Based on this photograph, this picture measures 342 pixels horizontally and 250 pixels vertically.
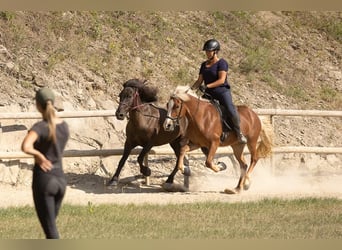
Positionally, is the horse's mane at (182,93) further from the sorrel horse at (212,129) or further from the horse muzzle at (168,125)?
the horse muzzle at (168,125)

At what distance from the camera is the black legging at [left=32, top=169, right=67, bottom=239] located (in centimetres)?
759

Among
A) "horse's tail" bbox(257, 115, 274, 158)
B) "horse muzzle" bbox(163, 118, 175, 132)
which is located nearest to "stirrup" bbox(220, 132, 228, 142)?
"horse's tail" bbox(257, 115, 274, 158)

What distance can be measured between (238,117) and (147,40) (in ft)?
21.3

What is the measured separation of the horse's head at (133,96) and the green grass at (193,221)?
230 cm

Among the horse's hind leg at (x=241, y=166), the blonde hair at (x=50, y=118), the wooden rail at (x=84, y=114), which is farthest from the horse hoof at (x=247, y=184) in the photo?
the blonde hair at (x=50, y=118)

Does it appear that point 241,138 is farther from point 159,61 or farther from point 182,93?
point 159,61

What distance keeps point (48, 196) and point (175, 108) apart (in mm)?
7239

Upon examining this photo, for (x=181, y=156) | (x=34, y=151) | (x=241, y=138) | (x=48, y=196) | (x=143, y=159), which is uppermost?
(x=34, y=151)

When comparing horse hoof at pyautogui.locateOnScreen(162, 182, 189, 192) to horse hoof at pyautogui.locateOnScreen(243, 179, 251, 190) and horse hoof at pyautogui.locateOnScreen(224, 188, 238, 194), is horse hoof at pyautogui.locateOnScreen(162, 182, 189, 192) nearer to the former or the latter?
horse hoof at pyautogui.locateOnScreen(224, 188, 238, 194)

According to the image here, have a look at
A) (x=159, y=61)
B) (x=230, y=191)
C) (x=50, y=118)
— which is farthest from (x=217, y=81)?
(x=50, y=118)

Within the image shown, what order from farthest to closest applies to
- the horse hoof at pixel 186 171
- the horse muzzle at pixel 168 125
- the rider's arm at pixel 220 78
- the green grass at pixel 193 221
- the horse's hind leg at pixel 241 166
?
the horse hoof at pixel 186 171 < the horse's hind leg at pixel 241 166 < the rider's arm at pixel 220 78 < the horse muzzle at pixel 168 125 < the green grass at pixel 193 221

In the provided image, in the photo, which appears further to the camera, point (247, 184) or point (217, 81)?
point (247, 184)

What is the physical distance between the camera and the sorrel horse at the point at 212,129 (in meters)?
14.8

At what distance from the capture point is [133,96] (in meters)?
15.3
